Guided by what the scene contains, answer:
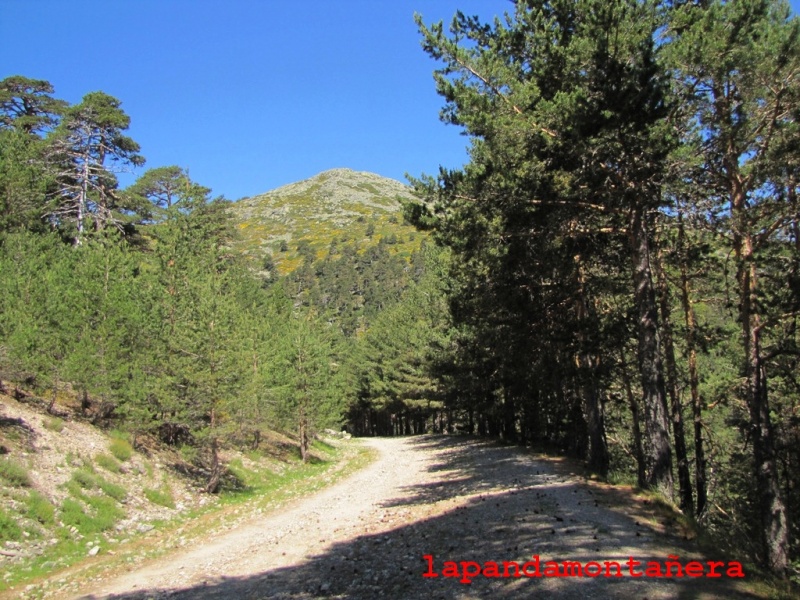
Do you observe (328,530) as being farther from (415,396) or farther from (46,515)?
(415,396)

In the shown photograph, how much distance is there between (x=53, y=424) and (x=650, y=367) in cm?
1831

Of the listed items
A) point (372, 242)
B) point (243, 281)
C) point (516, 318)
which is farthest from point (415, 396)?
point (372, 242)

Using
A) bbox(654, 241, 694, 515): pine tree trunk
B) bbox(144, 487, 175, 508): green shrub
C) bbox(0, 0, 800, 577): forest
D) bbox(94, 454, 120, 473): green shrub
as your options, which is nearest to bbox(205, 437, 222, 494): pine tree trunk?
bbox(0, 0, 800, 577): forest

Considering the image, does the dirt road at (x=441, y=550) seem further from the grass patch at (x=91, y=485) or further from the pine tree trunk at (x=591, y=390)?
the grass patch at (x=91, y=485)

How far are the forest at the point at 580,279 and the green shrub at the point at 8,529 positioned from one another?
19.2 feet

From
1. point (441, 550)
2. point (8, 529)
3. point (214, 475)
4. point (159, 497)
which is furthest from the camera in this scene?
point (214, 475)

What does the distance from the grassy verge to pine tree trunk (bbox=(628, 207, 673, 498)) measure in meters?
10.8

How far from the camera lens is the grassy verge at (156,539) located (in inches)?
377

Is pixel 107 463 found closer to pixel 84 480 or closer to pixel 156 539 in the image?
pixel 84 480

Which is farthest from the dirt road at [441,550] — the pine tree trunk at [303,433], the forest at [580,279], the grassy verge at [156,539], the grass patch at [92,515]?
the pine tree trunk at [303,433]

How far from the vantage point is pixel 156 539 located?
500 inches

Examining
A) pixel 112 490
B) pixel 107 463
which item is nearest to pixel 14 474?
pixel 112 490

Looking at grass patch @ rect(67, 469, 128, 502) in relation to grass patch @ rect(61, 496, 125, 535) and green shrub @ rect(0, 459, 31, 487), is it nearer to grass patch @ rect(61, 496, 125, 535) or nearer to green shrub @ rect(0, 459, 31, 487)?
grass patch @ rect(61, 496, 125, 535)

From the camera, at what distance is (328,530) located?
40.8 ft
